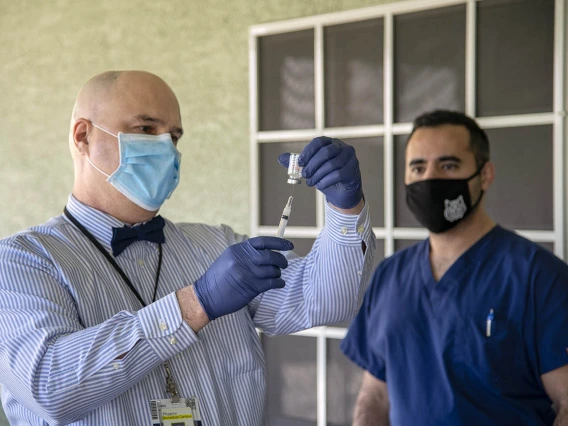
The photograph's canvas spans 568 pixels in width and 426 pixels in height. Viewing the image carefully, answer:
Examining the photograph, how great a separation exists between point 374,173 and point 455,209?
2.16 ft

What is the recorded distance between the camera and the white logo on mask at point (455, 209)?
1916 mm

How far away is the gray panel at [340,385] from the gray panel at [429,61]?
1.02m

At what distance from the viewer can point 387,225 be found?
8.20 feet

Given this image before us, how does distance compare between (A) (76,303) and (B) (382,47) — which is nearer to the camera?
(A) (76,303)

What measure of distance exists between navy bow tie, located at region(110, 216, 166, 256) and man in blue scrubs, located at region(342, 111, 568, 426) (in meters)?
0.81

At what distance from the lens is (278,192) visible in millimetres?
2775

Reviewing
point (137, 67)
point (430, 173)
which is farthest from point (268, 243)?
point (137, 67)

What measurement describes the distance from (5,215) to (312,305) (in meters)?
2.69

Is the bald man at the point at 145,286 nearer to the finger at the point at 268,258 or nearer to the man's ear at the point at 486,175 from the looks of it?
the finger at the point at 268,258


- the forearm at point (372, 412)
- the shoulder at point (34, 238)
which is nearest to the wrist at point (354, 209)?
the shoulder at point (34, 238)

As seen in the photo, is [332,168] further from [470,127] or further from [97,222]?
[470,127]

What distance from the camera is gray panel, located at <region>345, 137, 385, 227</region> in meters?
2.53

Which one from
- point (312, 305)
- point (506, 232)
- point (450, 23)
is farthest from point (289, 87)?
point (312, 305)

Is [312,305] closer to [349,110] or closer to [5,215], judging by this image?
[349,110]
